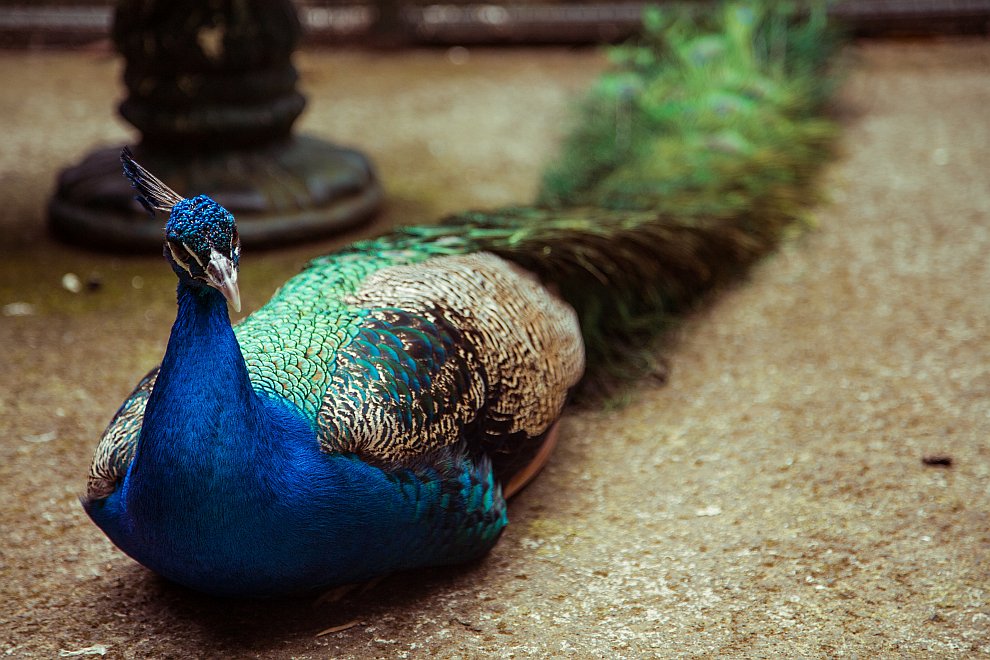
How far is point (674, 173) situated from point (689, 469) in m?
1.32

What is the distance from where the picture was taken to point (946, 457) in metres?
2.77

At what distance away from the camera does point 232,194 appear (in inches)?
159

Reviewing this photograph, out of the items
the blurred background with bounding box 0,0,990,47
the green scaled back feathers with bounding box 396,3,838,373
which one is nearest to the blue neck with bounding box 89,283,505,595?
the green scaled back feathers with bounding box 396,3,838,373

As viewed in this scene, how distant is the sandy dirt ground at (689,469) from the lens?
2.17m

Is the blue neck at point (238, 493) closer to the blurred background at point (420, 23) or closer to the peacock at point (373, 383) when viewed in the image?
the peacock at point (373, 383)

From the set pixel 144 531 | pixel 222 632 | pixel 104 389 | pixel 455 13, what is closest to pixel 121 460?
pixel 144 531

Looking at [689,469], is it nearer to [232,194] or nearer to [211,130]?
[232,194]

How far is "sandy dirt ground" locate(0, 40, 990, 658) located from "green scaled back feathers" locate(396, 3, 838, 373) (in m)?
0.20

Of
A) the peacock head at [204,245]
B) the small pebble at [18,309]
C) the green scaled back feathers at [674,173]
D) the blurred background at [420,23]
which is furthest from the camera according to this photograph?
the blurred background at [420,23]

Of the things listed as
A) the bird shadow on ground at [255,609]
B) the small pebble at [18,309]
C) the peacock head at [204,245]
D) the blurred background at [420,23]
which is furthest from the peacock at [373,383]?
the blurred background at [420,23]

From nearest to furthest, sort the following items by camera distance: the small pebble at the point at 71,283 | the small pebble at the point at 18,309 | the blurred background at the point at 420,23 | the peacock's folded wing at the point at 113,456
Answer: the peacock's folded wing at the point at 113,456 → the small pebble at the point at 18,309 → the small pebble at the point at 71,283 → the blurred background at the point at 420,23

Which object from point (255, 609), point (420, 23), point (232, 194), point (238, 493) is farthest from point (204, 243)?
point (420, 23)

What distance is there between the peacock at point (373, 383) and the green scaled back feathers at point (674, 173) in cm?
1

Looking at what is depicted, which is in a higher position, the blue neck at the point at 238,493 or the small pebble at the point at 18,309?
the blue neck at the point at 238,493
